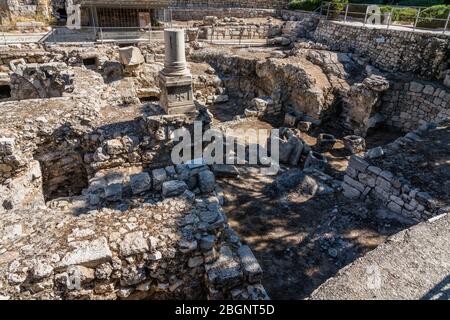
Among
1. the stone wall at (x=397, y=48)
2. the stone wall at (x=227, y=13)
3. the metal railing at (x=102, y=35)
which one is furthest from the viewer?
the stone wall at (x=227, y=13)

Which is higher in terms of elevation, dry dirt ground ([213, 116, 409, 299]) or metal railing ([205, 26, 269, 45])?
metal railing ([205, 26, 269, 45])

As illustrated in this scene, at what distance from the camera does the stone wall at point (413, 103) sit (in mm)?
11353

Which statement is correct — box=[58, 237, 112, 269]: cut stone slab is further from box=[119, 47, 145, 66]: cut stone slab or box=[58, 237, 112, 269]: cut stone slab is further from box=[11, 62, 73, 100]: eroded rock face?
box=[119, 47, 145, 66]: cut stone slab

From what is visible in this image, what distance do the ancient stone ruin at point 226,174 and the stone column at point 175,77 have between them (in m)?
0.05

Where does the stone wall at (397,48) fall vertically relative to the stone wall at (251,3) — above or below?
below

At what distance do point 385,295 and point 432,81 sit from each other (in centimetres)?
1213

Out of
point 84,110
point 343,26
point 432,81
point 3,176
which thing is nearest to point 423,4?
point 343,26

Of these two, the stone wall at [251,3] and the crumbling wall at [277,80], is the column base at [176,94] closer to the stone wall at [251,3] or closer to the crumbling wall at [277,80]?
the crumbling wall at [277,80]

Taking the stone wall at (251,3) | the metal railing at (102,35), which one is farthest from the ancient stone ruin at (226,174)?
the stone wall at (251,3)

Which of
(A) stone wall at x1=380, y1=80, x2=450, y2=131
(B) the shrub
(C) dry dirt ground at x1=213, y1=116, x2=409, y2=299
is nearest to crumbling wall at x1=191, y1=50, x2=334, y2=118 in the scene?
(A) stone wall at x1=380, y1=80, x2=450, y2=131

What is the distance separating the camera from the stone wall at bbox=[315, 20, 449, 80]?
40.2 ft

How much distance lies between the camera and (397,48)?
45.1 ft

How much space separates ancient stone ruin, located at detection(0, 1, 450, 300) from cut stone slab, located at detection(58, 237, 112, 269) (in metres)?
0.02

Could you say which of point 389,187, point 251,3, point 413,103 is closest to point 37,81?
point 389,187
